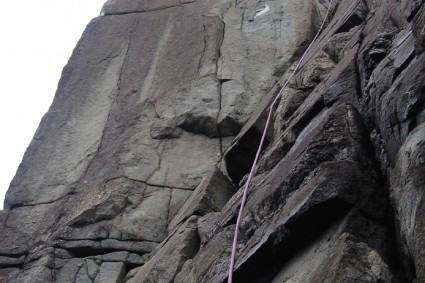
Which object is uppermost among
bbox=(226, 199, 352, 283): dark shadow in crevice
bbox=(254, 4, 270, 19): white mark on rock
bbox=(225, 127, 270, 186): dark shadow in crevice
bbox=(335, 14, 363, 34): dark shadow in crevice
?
bbox=(254, 4, 270, 19): white mark on rock

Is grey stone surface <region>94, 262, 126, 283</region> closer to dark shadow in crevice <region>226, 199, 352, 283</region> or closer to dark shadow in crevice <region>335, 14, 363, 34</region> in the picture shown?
dark shadow in crevice <region>226, 199, 352, 283</region>

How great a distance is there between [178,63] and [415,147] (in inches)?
334

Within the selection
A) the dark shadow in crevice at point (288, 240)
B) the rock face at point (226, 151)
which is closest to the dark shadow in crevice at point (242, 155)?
the rock face at point (226, 151)

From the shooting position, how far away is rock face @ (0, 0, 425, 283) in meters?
4.44

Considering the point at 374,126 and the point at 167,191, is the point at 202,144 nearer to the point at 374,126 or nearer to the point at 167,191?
the point at 167,191

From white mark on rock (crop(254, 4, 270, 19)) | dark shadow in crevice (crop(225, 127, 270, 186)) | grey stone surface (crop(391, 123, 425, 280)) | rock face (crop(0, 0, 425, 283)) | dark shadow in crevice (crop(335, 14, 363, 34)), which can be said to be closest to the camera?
grey stone surface (crop(391, 123, 425, 280))

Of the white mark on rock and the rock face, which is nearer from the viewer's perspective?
the rock face

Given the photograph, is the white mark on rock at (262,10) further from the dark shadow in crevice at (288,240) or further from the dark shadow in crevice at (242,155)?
the dark shadow in crevice at (288,240)

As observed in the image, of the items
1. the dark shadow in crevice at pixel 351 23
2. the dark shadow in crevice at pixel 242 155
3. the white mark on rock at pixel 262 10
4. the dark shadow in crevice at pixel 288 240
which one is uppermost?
the white mark on rock at pixel 262 10

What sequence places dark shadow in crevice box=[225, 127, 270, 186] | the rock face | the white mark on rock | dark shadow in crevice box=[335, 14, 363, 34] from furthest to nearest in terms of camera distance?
1. the white mark on rock
2. dark shadow in crevice box=[225, 127, 270, 186]
3. dark shadow in crevice box=[335, 14, 363, 34]
4. the rock face

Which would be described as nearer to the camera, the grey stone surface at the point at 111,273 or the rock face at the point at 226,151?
the rock face at the point at 226,151

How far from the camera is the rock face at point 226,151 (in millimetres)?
4441

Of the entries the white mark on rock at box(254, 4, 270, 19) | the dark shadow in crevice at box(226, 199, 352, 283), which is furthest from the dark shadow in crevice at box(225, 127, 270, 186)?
the white mark on rock at box(254, 4, 270, 19)

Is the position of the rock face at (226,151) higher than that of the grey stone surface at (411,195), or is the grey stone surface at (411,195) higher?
the rock face at (226,151)
